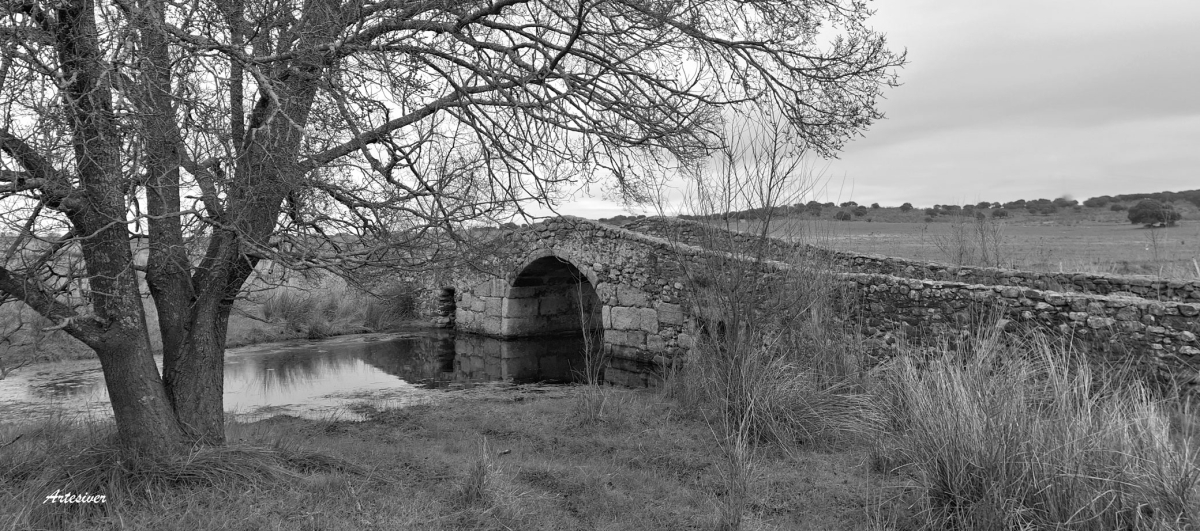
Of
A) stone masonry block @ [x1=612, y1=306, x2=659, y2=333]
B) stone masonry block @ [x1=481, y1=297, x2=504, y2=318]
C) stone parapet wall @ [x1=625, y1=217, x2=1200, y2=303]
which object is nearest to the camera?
stone parapet wall @ [x1=625, y1=217, x2=1200, y2=303]

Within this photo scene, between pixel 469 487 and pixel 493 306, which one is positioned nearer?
pixel 469 487

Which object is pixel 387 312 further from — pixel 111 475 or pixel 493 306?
pixel 111 475

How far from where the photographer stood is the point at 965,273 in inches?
389

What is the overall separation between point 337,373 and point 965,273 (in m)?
9.55

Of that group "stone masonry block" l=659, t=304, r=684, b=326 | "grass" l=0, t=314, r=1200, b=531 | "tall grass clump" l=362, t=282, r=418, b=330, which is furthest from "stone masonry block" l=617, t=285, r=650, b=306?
"grass" l=0, t=314, r=1200, b=531

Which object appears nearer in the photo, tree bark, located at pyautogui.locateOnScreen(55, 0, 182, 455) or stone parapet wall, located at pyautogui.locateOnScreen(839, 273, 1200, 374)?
tree bark, located at pyautogui.locateOnScreen(55, 0, 182, 455)

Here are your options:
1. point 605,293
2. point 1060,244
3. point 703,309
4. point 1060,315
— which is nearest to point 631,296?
point 605,293

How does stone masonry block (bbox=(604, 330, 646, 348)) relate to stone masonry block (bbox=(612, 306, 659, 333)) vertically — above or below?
below

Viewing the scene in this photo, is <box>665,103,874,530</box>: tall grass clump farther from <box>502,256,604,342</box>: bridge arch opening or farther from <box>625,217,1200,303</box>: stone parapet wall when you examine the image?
<box>502,256,604,342</box>: bridge arch opening

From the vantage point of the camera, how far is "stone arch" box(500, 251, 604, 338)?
1516 cm

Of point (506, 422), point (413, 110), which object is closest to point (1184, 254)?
point (506, 422)

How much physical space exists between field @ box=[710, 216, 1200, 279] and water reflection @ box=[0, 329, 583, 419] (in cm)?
564

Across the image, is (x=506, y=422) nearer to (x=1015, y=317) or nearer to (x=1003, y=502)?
(x=1003, y=502)

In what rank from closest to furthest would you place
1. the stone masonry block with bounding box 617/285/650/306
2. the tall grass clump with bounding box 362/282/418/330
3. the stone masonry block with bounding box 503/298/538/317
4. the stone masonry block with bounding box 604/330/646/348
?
the stone masonry block with bounding box 617/285/650/306 < the stone masonry block with bounding box 604/330/646/348 < the stone masonry block with bounding box 503/298/538/317 < the tall grass clump with bounding box 362/282/418/330
